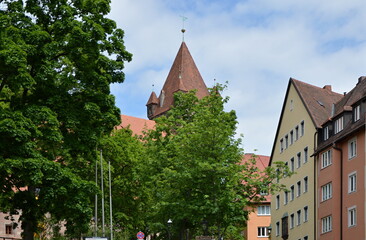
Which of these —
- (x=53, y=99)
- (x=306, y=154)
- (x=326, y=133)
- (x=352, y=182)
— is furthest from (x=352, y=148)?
(x=53, y=99)

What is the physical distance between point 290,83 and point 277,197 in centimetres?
1111

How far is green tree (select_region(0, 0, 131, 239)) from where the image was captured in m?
29.7

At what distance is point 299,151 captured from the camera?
62.9 meters

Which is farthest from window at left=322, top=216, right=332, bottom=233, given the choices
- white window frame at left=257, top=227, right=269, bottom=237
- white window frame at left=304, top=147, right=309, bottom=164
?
white window frame at left=257, top=227, right=269, bottom=237

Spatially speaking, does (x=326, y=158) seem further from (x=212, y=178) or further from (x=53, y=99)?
(x=53, y=99)

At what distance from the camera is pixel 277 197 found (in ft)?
230

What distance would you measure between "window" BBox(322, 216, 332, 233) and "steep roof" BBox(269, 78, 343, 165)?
24.4 ft

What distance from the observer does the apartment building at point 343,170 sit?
162 feet

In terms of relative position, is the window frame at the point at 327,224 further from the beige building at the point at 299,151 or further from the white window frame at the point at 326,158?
the white window frame at the point at 326,158

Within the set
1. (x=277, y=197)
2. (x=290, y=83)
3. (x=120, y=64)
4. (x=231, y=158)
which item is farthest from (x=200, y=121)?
(x=277, y=197)

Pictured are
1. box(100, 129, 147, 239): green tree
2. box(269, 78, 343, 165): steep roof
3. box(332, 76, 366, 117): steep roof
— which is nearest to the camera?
box(332, 76, 366, 117): steep roof

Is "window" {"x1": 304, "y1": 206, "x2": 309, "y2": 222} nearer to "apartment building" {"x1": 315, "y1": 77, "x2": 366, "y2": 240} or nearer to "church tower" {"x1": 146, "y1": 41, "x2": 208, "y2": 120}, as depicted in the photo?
"apartment building" {"x1": 315, "y1": 77, "x2": 366, "y2": 240}

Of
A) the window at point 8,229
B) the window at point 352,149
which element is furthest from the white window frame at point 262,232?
the window at point 352,149

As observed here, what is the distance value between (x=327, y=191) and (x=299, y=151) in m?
7.82
